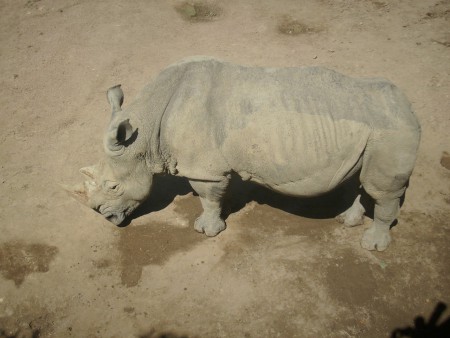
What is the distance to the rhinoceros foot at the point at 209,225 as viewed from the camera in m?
6.15

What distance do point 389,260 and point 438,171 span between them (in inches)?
82.6

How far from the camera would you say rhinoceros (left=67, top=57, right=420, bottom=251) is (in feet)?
15.3

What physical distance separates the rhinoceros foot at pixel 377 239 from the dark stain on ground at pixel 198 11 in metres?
7.29

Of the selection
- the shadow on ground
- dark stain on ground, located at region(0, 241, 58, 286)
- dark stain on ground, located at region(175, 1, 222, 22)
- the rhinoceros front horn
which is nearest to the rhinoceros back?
the rhinoceros front horn

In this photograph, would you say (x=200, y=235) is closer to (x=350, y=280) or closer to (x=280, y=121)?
(x=350, y=280)

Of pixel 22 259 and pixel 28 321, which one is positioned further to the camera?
pixel 22 259

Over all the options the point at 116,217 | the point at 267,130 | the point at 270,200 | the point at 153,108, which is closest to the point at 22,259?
the point at 116,217

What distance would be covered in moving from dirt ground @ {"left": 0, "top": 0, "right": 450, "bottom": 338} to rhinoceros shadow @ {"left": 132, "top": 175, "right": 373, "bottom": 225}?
0.09ft

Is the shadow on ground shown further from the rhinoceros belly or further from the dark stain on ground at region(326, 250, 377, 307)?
the rhinoceros belly

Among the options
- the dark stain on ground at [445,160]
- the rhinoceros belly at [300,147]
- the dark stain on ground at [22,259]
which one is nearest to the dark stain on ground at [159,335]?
the dark stain on ground at [22,259]

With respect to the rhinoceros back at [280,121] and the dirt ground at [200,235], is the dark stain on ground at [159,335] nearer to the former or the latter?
the dirt ground at [200,235]

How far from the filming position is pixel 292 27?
10234 mm

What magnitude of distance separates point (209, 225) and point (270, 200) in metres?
1.16

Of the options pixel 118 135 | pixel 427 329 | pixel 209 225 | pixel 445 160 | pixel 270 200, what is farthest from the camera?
pixel 445 160
